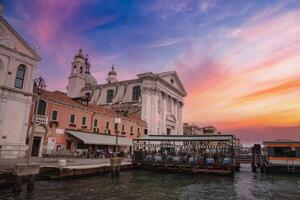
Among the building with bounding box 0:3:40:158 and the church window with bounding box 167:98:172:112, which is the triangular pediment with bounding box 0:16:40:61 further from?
the church window with bounding box 167:98:172:112

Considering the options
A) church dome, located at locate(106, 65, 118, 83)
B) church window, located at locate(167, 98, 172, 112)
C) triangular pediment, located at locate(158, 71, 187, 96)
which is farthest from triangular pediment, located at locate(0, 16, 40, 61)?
church dome, located at locate(106, 65, 118, 83)

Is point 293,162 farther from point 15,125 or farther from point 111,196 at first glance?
point 15,125

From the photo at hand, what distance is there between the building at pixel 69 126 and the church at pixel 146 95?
38.2ft

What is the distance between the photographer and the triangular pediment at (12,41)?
72.2ft

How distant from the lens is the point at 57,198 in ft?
41.1

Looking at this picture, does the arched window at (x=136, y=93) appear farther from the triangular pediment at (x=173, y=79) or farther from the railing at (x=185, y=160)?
the railing at (x=185, y=160)

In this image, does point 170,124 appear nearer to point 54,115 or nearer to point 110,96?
point 110,96

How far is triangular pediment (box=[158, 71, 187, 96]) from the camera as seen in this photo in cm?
5573

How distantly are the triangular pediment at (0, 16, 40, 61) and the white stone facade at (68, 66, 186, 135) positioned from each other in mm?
29496

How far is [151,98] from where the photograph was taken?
171 feet

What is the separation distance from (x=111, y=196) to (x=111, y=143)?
20971mm

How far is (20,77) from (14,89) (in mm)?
1579

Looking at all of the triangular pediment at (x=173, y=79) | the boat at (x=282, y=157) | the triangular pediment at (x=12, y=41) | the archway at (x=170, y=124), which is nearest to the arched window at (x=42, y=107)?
the triangular pediment at (x=12, y=41)

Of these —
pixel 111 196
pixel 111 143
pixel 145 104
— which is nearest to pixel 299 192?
pixel 111 196
